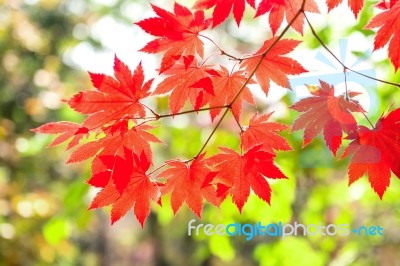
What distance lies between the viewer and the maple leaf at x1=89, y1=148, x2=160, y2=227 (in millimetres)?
658

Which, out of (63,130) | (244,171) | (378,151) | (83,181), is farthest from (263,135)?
(83,181)

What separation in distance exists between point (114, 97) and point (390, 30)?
0.38 m

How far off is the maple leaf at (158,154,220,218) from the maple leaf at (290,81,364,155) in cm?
15

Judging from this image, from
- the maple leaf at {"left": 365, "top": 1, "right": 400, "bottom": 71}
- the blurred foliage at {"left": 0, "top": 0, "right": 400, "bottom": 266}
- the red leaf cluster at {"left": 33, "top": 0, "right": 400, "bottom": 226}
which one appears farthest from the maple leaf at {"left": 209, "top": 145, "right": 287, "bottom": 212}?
the blurred foliage at {"left": 0, "top": 0, "right": 400, "bottom": 266}

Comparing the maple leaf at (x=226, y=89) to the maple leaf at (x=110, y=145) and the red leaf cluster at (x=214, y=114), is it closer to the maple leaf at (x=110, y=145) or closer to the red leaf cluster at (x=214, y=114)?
the red leaf cluster at (x=214, y=114)

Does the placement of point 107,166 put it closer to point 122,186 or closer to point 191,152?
point 122,186

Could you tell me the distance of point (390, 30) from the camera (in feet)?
2.06

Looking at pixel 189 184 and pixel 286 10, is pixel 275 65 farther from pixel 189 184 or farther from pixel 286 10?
pixel 189 184

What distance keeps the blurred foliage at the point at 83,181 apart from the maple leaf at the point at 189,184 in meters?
0.82

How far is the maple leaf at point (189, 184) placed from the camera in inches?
27.4

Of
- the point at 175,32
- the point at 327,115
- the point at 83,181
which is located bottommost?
the point at 83,181

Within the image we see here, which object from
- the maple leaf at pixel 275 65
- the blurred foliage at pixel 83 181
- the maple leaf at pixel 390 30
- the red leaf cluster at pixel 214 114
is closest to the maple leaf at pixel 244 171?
the red leaf cluster at pixel 214 114

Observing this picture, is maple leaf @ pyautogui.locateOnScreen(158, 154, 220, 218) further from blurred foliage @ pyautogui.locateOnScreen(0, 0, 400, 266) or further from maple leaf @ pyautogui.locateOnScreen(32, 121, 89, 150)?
blurred foliage @ pyautogui.locateOnScreen(0, 0, 400, 266)

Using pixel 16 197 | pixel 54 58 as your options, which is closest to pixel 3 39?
pixel 54 58
